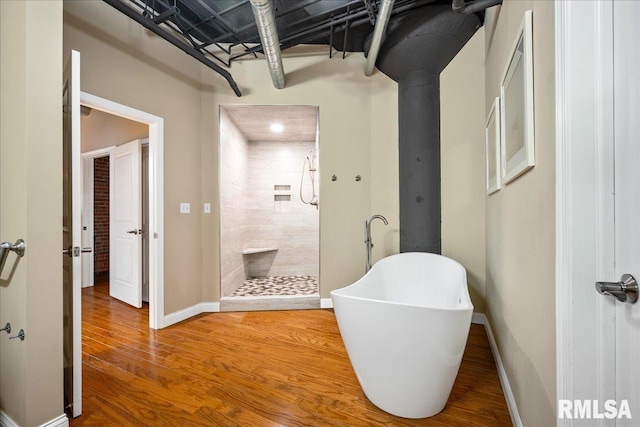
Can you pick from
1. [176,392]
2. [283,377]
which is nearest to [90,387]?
[176,392]

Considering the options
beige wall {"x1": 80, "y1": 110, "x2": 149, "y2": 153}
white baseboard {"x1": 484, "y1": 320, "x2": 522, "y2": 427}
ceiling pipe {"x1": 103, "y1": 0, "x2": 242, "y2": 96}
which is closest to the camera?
white baseboard {"x1": 484, "y1": 320, "x2": 522, "y2": 427}

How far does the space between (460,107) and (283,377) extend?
284 centimetres

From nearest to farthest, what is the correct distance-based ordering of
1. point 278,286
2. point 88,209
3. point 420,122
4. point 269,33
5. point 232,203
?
point 269,33, point 420,122, point 232,203, point 278,286, point 88,209

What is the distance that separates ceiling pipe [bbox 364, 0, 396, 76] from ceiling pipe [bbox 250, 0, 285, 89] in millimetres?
798

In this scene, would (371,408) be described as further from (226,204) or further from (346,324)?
(226,204)

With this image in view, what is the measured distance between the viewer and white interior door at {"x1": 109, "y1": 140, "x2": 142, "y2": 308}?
3.06 meters

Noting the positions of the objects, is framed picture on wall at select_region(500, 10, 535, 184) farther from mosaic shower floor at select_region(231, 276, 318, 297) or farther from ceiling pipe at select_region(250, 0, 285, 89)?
mosaic shower floor at select_region(231, 276, 318, 297)

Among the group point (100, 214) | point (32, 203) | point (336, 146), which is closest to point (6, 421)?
point (32, 203)

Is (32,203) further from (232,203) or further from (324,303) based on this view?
(324,303)

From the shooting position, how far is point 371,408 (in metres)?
1.45

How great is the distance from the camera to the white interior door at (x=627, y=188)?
2.20 ft

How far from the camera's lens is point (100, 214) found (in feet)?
14.9

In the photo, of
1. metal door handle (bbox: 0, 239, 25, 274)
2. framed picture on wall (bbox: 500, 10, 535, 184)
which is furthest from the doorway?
framed picture on wall (bbox: 500, 10, 535, 184)

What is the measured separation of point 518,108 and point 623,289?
0.94 meters
